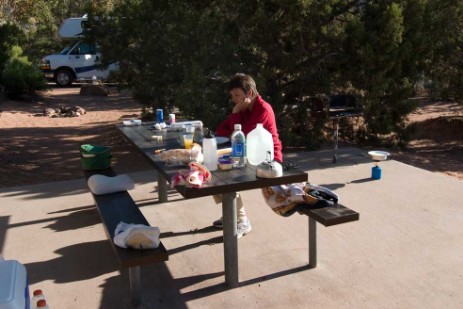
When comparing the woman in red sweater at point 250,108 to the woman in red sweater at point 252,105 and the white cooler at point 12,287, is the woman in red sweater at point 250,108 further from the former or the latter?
the white cooler at point 12,287

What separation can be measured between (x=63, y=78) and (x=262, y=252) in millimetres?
17903

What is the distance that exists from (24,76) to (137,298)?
1354cm

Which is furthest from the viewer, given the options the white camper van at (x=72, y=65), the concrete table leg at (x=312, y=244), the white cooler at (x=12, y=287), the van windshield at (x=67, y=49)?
the van windshield at (x=67, y=49)

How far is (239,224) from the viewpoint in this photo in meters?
4.21

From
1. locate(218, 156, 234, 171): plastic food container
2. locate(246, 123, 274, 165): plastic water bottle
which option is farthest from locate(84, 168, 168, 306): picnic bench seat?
locate(246, 123, 274, 165): plastic water bottle

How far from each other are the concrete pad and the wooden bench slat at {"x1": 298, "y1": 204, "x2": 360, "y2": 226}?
477mm

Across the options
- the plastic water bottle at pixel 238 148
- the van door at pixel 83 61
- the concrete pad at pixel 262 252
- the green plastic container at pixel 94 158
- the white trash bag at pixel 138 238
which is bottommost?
the concrete pad at pixel 262 252

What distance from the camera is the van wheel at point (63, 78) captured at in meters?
19.8

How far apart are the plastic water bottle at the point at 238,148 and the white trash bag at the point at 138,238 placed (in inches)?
29.3

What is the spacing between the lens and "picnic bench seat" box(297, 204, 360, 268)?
3.21 metres

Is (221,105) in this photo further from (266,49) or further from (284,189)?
(284,189)

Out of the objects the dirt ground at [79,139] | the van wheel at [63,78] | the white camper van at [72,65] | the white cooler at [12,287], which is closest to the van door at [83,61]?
the white camper van at [72,65]

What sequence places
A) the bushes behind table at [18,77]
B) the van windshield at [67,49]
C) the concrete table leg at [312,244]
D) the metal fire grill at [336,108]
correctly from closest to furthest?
the concrete table leg at [312,244] → the metal fire grill at [336,108] → the bushes behind table at [18,77] → the van windshield at [67,49]

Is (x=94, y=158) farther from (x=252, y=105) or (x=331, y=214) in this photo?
(x=331, y=214)
